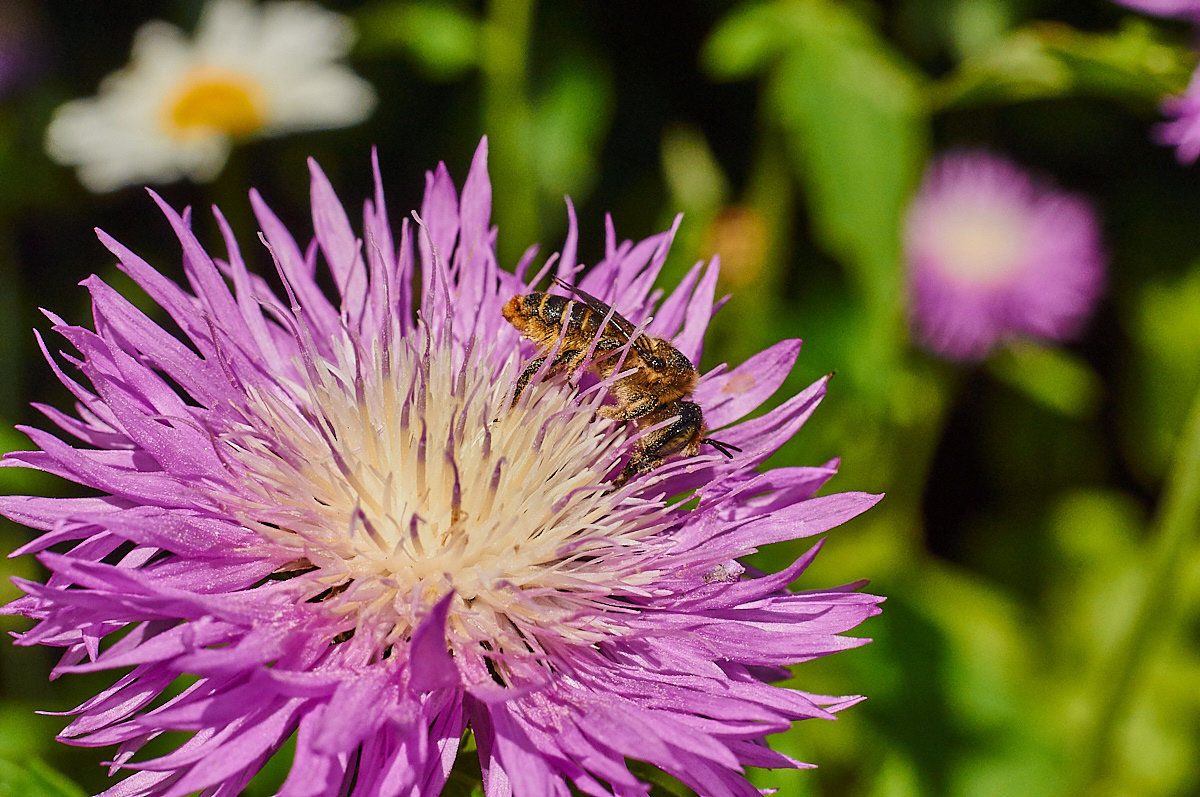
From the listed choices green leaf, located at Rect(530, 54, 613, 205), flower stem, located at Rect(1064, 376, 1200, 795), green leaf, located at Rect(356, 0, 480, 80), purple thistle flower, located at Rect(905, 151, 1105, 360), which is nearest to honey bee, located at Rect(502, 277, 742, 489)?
flower stem, located at Rect(1064, 376, 1200, 795)

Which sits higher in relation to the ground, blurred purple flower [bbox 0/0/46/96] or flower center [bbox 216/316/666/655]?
blurred purple flower [bbox 0/0/46/96]

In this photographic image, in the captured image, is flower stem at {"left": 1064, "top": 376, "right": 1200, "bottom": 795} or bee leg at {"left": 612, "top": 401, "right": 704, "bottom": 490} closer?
bee leg at {"left": 612, "top": 401, "right": 704, "bottom": 490}

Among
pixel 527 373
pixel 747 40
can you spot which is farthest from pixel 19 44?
pixel 527 373

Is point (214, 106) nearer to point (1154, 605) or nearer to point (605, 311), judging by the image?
point (605, 311)

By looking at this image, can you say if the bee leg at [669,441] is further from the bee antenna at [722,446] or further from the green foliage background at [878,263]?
the green foliage background at [878,263]

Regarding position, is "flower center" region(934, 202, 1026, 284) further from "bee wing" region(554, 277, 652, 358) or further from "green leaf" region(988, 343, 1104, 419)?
"bee wing" region(554, 277, 652, 358)

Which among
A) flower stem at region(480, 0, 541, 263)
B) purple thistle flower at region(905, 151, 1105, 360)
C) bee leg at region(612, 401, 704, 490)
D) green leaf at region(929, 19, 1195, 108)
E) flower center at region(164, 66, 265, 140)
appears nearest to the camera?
bee leg at region(612, 401, 704, 490)

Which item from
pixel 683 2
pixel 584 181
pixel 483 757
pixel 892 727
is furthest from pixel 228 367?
pixel 683 2

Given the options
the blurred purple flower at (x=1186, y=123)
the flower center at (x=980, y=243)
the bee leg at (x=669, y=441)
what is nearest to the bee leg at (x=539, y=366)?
the bee leg at (x=669, y=441)
